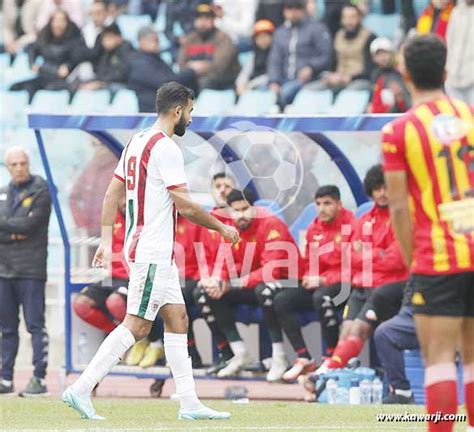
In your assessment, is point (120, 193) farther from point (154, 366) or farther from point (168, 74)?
point (168, 74)

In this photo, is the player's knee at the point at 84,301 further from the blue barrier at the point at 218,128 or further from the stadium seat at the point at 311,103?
the stadium seat at the point at 311,103

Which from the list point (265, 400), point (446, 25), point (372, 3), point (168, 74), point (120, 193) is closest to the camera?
point (120, 193)

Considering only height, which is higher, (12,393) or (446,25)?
(446,25)

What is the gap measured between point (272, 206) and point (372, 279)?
1319mm

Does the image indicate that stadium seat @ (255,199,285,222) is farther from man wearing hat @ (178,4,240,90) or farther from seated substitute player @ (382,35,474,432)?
man wearing hat @ (178,4,240,90)

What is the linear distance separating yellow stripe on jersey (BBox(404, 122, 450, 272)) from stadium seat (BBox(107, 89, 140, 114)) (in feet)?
36.8

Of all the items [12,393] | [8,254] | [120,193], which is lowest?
[12,393]

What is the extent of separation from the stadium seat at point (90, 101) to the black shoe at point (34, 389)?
6508 mm

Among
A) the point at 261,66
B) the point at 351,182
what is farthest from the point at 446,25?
the point at 351,182

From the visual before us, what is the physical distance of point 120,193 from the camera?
915cm

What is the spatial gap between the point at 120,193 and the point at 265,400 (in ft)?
9.76

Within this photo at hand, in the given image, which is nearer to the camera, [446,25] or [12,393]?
[12,393]

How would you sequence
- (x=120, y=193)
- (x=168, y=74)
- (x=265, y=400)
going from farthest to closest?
→ (x=168, y=74), (x=265, y=400), (x=120, y=193)

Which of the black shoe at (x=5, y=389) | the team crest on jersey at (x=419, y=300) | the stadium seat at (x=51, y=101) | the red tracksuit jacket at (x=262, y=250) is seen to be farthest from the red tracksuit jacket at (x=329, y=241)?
the stadium seat at (x=51, y=101)
